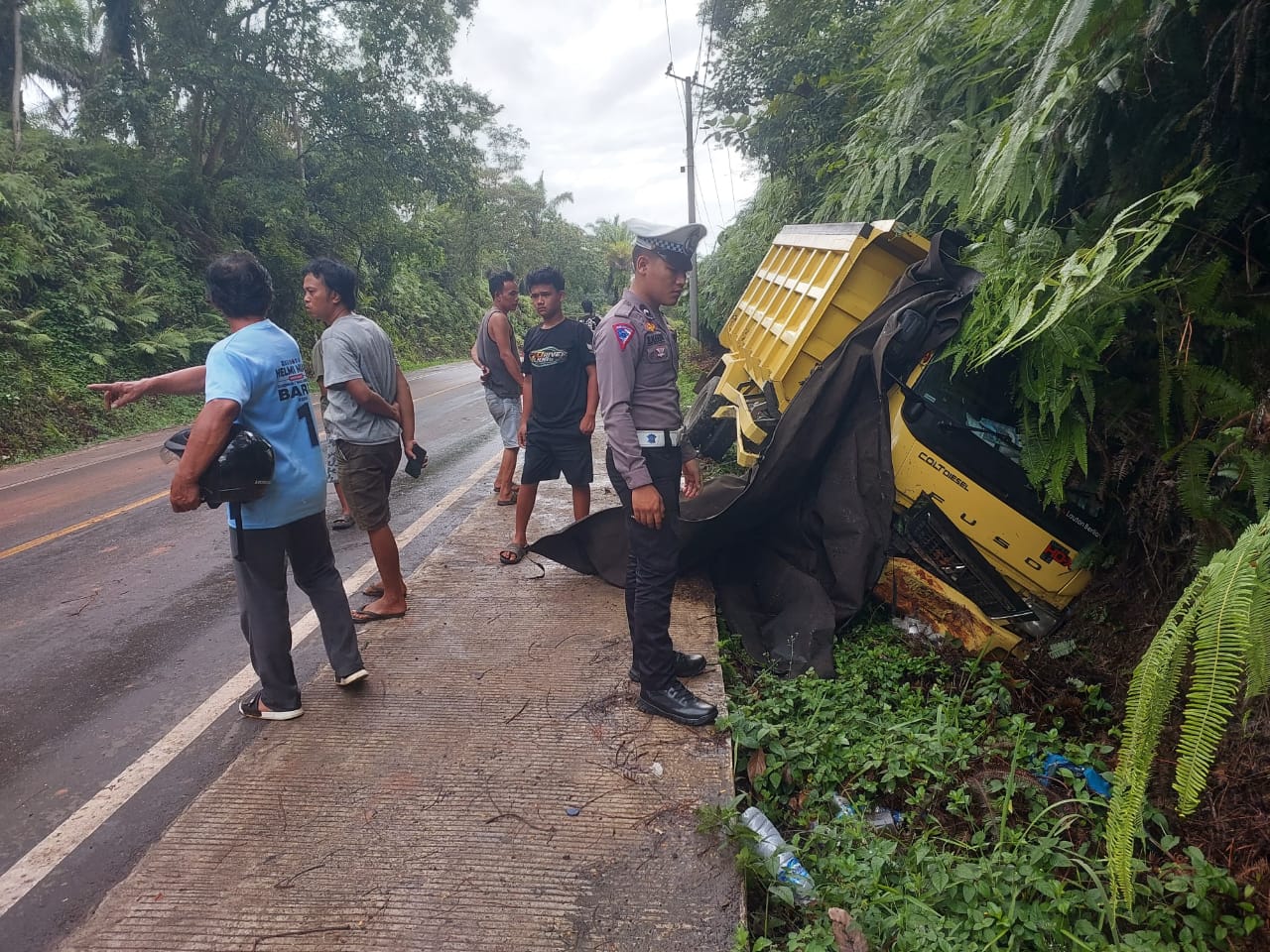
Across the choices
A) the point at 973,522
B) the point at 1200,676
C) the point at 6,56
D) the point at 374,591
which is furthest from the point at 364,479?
the point at 6,56

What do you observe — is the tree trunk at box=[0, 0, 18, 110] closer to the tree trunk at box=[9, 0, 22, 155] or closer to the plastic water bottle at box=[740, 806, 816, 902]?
the tree trunk at box=[9, 0, 22, 155]

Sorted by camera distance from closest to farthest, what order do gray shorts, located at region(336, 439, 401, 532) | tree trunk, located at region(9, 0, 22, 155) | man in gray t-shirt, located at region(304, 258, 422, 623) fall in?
man in gray t-shirt, located at region(304, 258, 422, 623) → gray shorts, located at region(336, 439, 401, 532) → tree trunk, located at region(9, 0, 22, 155)

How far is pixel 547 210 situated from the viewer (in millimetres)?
49406

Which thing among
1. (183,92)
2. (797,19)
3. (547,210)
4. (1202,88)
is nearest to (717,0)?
(797,19)

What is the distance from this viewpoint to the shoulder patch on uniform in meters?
3.08

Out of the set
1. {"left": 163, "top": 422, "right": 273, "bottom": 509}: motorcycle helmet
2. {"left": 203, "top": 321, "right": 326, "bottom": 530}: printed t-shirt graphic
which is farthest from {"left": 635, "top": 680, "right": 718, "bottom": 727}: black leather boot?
{"left": 163, "top": 422, "right": 273, "bottom": 509}: motorcycle helmet

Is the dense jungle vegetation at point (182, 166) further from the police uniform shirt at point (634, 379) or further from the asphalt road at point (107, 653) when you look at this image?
the police uniform shirt at point (634, 379)

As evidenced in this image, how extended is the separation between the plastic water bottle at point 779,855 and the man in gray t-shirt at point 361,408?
7.95 ft

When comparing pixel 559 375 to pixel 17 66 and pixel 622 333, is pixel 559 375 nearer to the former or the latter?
pixel 622 333

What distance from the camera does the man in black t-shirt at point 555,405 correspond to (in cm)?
492

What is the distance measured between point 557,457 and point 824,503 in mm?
1830

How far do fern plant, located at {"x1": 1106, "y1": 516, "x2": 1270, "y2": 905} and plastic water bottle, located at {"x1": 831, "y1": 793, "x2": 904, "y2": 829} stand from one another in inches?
31.5

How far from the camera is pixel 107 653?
4.09 meters

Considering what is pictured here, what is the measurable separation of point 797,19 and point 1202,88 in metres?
8.49
